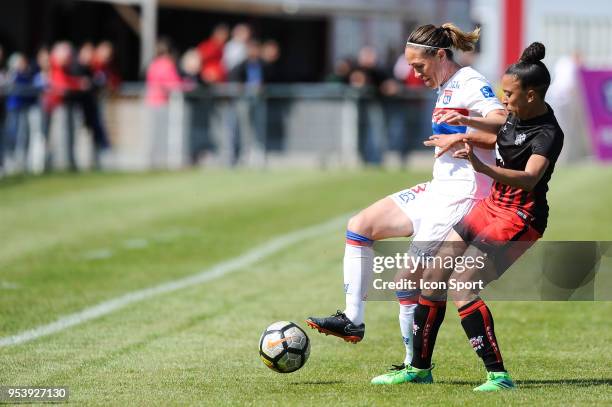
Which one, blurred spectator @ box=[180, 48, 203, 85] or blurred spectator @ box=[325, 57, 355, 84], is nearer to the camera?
blurred spectator @ box=[180, 48, 203, 85]

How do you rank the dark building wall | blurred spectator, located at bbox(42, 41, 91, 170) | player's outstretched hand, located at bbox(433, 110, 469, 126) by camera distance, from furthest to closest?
the dark building wall < blurred spectator, located at bbox(42, 41, 91, 170) < player's outstretched hand, located at bbox(433, 110, 469, 126)

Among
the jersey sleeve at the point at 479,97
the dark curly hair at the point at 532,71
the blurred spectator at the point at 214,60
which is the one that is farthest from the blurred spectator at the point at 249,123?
the dark curly hair at the point at 532,71

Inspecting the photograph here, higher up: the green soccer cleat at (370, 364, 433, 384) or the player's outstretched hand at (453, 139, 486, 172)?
the player's outstretched hand at (453, 139, 486, 172)

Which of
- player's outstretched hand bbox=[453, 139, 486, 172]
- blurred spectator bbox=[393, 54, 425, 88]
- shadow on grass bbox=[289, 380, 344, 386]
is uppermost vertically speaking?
player's outstretched hand bbox=[453, 139, 486, 172]

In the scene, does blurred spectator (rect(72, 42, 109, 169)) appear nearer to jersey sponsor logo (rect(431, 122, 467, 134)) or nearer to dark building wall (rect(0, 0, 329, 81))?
dark building wall (rect(0, 0, 329, 81))

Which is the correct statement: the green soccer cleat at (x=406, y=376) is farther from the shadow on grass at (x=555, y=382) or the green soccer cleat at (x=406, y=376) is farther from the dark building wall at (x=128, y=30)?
the dark building wall at (x=128, y=30)

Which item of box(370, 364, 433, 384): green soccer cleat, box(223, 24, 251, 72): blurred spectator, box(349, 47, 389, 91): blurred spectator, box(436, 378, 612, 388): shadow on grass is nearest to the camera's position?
box(436, 378, 612, 388): shadow on grass

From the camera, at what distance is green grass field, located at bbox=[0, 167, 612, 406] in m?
7.54

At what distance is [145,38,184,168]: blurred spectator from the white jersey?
16712mm

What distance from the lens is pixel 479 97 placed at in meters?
7.50

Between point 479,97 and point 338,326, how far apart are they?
5.25 ft

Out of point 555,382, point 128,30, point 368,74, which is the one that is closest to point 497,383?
point 555,382

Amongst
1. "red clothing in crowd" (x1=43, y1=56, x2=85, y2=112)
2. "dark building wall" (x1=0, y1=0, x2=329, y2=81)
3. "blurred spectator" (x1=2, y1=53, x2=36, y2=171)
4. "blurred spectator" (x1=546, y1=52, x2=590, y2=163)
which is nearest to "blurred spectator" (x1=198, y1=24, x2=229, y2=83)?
"red clothing in crowd" (x1=43, y1=56, x2=85, y2=112)

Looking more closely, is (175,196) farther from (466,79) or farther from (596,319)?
(466,79)
